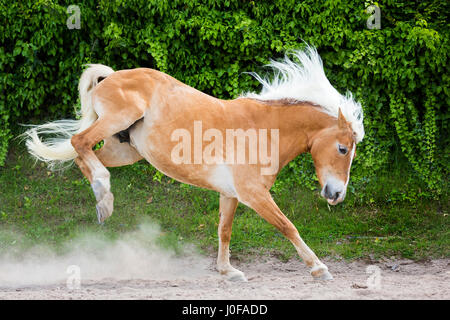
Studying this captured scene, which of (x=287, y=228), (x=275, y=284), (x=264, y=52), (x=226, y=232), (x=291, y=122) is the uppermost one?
(x=264, y=52)

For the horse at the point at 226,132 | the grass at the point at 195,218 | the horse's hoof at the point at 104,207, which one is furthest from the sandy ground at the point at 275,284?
the horse's hoof at the point at 104,207

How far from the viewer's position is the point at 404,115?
8117 mm

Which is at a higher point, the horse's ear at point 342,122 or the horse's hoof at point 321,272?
the horse's ear at point 342,122

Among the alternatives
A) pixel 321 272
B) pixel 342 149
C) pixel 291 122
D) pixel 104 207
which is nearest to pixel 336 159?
pixel 342 149

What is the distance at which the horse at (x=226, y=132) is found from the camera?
4.67 m

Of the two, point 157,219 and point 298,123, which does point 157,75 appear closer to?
point 298,123

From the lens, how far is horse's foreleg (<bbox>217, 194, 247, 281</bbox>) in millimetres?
5359

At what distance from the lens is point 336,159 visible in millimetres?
4715

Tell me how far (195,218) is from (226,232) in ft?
6.58

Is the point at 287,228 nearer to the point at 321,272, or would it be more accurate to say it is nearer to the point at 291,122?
the point at 321,272

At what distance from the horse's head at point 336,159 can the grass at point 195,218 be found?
2.24m

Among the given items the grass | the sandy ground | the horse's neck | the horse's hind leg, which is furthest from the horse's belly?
the grass

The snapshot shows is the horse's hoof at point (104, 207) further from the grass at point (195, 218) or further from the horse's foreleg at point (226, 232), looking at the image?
the grass at point (195, 218)

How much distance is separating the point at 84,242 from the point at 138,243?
66 centimetres
